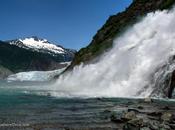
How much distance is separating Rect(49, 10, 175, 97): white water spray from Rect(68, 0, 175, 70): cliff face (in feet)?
54.7

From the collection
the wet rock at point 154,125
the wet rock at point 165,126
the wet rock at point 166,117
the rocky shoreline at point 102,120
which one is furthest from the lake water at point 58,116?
the wet rock at point 166,117

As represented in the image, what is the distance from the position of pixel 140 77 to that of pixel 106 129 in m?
38.7

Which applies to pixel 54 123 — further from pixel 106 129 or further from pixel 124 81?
pixel 124 81

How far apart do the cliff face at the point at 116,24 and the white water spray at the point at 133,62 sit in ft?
54.7

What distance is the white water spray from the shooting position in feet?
221

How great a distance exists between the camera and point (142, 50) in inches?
3091

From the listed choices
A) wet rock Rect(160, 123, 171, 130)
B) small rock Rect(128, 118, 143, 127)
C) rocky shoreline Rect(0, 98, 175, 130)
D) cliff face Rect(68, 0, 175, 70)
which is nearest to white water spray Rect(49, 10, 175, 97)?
cliff face Rect(68, 0, 175, 70)

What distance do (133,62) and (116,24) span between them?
2353 inches

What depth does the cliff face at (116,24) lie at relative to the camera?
118750 mm

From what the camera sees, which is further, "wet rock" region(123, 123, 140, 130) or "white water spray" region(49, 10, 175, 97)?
"white water spray" region(49, 10, 175, 97)

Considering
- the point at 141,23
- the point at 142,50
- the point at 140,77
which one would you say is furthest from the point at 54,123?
the point at 141,23

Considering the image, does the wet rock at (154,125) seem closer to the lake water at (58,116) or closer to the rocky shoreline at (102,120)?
the rocky shoreline at (102,120)

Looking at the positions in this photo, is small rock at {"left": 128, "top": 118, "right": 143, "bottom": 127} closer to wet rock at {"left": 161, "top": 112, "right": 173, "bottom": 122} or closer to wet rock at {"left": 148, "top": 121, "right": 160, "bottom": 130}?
wet rock at {"left": 148, "top": 121, "right": 160, "bottom": 130}

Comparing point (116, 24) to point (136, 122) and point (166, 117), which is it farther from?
point (136, 122)
